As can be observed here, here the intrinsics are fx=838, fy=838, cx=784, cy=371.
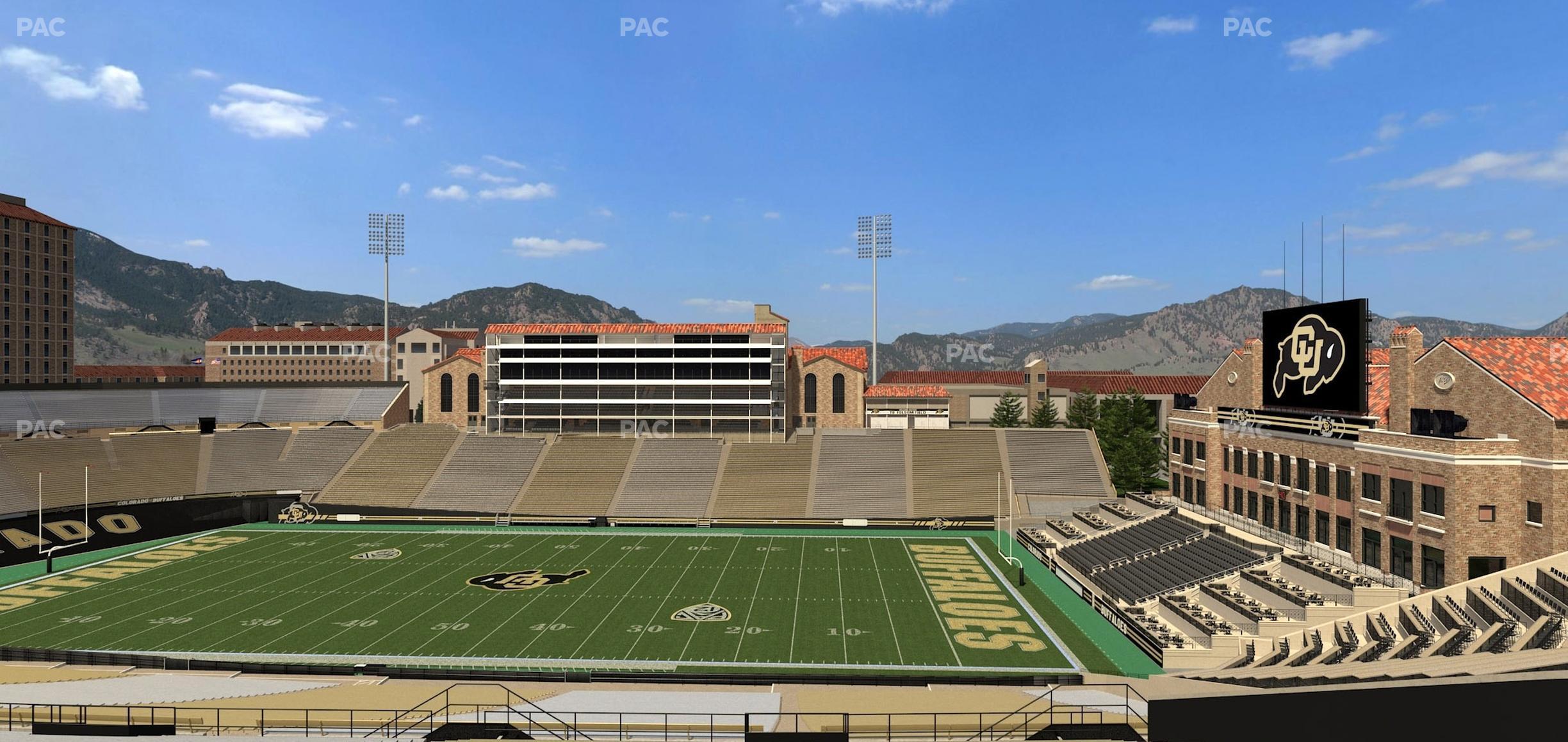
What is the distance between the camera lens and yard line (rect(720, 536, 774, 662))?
30203 millimetres

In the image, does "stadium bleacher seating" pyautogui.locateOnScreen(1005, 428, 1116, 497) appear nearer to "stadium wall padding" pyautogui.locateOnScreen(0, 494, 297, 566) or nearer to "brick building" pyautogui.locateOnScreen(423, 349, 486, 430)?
"brick building" pyautogui.locateOnScreen(423, 349, 486, 430)

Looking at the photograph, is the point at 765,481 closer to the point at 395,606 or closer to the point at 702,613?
the point at 702,613

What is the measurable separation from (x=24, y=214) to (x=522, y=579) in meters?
113

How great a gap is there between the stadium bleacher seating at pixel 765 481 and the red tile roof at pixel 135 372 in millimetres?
130196

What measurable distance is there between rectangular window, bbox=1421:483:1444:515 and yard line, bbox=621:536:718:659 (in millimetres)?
28853

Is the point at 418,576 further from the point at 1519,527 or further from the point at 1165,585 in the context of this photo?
the point at 1519,527

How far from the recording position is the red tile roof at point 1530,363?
29406mm

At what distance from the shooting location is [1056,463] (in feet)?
203

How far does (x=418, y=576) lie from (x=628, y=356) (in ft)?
108

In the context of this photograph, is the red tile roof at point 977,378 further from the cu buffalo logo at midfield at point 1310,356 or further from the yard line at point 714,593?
the cu buffalo logo at midfield at point 1310,356

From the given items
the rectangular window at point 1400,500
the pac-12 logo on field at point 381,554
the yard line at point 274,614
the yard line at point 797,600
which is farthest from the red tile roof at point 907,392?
the rectangular window at point 1400,500

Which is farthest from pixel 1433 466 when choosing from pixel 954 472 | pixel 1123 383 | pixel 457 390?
pixel 457 390

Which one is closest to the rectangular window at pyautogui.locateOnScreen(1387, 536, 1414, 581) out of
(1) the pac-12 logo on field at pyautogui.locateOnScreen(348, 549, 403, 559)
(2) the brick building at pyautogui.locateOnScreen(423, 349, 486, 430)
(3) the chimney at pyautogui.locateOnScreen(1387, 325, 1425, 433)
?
(3) the chimney at pyautogui.locateOnScreen(1387, 325, 1425, 433)

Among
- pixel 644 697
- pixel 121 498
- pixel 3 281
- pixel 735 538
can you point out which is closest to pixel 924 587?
pixel 735 538
